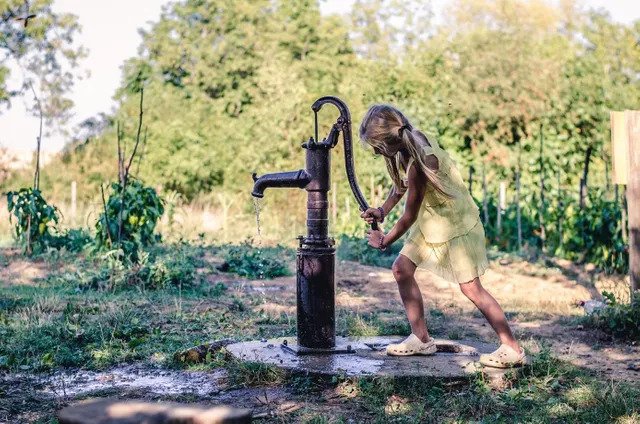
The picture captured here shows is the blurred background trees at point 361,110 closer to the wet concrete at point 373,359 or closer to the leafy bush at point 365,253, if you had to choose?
the leafy bush at point 365,253

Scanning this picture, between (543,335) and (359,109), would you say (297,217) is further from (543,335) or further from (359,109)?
(543,335)

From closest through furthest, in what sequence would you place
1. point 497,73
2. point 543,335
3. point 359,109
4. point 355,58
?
point 543,335, point 497,73, point 359,109, point 355,58

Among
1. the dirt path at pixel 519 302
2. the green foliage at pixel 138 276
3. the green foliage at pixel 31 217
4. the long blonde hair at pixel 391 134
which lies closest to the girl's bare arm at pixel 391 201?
the long blonde hair at pixel 391 134

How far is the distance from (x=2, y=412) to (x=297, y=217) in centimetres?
1039

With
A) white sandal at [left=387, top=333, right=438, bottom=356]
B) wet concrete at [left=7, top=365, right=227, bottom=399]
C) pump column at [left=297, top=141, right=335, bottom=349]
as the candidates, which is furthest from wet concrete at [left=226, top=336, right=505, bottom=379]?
wet concrete at [left=7, top=365, right=227, bottom=399]

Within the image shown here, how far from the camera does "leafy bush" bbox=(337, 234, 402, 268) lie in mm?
10055

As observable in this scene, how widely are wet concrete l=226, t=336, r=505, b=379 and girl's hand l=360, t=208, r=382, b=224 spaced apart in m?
0.75

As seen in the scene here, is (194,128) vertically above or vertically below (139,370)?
above

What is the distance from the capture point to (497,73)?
1389 cm

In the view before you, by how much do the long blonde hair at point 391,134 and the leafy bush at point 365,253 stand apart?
5652mm

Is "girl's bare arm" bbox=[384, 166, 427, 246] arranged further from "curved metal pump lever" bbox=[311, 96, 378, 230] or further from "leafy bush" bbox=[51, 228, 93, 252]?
"leafy bush" bbox=[51, 228, 93, 252]

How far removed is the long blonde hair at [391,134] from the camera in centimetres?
422

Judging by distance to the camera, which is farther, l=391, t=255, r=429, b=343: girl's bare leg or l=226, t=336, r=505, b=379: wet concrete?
l=391, t=255, r=429, b=343: girl's bare leg

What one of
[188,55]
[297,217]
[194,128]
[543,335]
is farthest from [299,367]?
[188,55]
